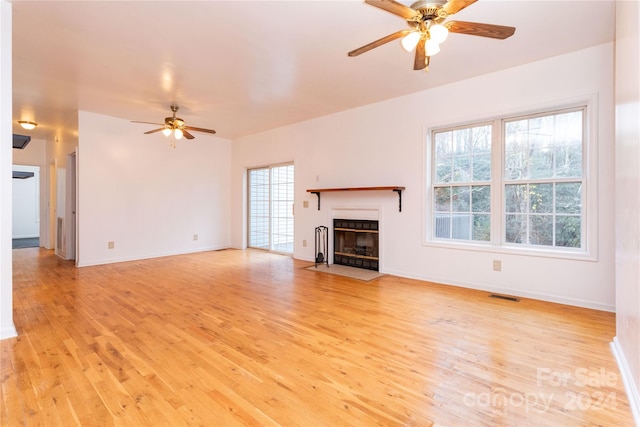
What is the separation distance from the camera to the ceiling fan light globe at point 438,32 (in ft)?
7.10

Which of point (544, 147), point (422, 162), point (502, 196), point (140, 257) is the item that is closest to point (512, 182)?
point (502, 196)

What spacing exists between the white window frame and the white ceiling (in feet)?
1.97

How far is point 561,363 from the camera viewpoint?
210 centimetres

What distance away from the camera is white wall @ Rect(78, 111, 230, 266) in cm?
541

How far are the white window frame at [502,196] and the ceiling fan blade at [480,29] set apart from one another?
169cm

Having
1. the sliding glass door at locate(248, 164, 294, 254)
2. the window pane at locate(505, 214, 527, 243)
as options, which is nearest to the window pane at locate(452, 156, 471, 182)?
the window pane at locate(505, 214, 527, 243)

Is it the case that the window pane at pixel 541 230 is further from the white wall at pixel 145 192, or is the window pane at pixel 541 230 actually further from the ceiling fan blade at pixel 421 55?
the white wall at pixel 145 192

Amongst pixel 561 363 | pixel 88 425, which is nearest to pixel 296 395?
pixel 88 425

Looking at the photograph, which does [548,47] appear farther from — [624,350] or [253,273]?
[253,273]

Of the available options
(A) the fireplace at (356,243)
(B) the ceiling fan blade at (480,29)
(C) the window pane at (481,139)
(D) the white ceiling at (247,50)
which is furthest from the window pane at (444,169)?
(B) the ceiling fan blade at (480,29)

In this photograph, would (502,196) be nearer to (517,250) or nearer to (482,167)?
(482,167)

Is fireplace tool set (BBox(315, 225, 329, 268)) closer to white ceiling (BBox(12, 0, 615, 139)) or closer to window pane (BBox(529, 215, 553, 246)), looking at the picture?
white ceiling (BBox(12, 0, 615, 139))

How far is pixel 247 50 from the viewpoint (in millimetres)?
3166

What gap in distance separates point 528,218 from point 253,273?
384 cm
